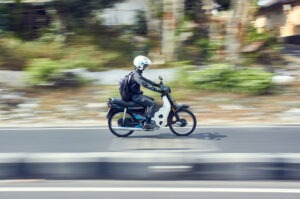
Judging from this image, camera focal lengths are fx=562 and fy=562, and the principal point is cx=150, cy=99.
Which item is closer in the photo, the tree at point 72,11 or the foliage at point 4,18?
the foliage at point 4,18

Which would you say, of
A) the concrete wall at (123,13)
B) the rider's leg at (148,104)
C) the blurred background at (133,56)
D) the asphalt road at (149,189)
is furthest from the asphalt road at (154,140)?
the concrete wall at (123,13)

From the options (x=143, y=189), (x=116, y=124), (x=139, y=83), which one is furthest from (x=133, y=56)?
(x=143, y=189)

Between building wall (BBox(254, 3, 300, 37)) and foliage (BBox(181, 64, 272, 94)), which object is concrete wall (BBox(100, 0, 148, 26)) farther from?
building wall (BBox(254, 3, 300, 37))

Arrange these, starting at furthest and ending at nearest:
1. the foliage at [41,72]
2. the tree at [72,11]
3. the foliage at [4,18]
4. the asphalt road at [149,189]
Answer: the tree at [72,11]
the foliage at [4,18]
the foliage at [41,72]
the asphalt road at [149,189]

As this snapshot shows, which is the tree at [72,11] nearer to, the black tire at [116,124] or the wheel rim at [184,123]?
the black tire at [116,124]

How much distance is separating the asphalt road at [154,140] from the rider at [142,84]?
0.45m

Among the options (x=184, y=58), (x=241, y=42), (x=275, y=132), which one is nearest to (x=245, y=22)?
(x=241, y=42)

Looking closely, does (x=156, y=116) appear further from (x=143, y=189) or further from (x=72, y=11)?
(x=72, y=11)

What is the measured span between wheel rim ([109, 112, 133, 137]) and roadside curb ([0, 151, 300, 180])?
279 centimetres

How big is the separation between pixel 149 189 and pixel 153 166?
1.43ft

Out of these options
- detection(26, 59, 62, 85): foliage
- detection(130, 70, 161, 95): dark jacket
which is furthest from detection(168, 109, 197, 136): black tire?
detection(26, 59, 62, 85): foliage

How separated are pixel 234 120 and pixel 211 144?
10.7ft

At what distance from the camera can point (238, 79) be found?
15000 mm

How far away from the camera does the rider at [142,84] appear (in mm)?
9781
